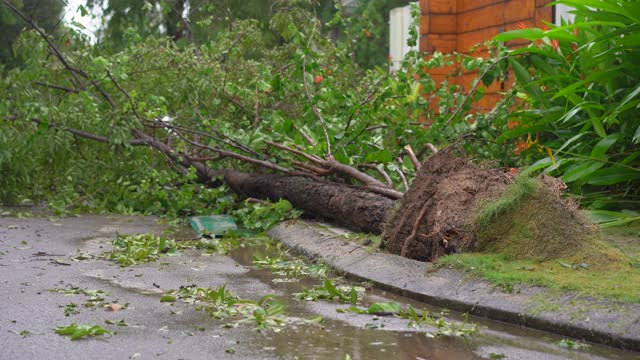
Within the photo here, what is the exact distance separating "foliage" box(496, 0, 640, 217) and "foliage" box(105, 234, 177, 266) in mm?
2594

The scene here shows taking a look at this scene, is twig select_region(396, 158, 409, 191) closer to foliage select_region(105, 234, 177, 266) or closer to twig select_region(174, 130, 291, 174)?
twig select_region(174, 130, 291, 174)

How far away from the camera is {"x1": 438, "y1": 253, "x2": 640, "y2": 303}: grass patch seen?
3529 millimetres

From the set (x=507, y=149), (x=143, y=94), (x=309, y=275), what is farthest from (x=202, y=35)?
(x=309, y=275)

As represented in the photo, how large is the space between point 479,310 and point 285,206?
130 inches

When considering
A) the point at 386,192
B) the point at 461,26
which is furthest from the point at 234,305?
the point at 461,26

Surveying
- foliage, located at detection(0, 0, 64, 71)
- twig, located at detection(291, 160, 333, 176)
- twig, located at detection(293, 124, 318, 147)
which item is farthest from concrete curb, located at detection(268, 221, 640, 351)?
foliage, located at detection(0, 0, 64, 71)

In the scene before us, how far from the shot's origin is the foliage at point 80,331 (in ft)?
10.3

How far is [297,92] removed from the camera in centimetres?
847

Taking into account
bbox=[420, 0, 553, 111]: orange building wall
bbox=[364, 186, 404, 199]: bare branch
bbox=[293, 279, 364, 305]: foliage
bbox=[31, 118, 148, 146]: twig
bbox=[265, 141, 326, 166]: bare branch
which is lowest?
bbox=[293, 279, 364, 305]: foliage

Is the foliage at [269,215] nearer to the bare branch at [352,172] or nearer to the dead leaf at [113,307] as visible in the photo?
the bare branch at [352,172]

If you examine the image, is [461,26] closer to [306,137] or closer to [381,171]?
[306,137]

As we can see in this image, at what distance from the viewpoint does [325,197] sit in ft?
20.8

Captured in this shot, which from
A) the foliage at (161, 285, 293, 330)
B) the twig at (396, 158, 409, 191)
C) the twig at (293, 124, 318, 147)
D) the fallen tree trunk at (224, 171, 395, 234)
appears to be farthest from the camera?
the twig at (293, 124, 318, 147)

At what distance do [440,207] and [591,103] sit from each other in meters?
1.65
